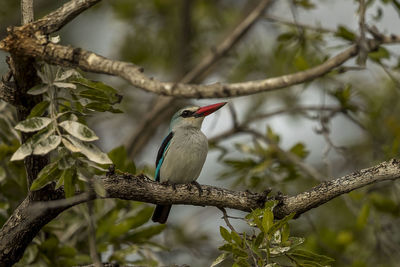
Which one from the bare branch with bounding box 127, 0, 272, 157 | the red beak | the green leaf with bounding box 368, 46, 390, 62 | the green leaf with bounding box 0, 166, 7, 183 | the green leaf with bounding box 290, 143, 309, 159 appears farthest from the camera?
the bare branch with bounding box 127, 0, 272, 157

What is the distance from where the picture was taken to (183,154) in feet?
16.8

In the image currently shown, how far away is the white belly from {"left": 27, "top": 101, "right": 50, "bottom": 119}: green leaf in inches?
78.8

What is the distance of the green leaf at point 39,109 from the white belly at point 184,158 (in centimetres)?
200

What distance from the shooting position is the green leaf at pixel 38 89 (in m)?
3.18

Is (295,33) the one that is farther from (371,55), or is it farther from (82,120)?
(82,120)

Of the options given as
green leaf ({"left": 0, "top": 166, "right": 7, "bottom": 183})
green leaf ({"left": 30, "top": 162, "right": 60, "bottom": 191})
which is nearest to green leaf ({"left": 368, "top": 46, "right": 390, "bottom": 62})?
green leaf ({"left": 30, "top": 162, "right": 60, "bottom": 191})

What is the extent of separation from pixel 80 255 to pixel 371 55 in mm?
3036

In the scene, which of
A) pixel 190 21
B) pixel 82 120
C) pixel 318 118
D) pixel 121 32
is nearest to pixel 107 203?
pixel 82 120

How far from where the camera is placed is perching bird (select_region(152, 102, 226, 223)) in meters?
5.06

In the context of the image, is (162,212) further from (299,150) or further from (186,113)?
(299,150)

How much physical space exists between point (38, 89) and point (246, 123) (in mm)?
3805

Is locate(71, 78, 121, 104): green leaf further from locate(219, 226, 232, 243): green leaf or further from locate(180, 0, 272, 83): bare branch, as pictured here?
locate(180, 0, 272, 83): bare branch

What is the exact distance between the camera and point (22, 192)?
4.76 meters

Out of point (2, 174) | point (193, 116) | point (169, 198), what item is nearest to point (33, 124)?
point (169, 198)
